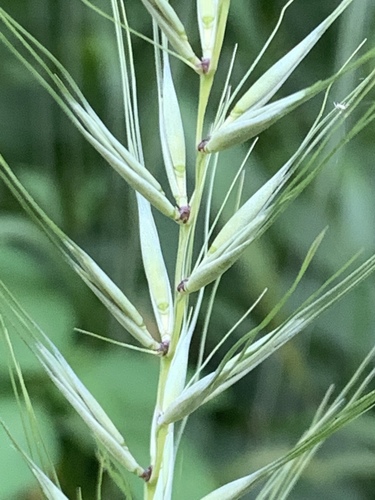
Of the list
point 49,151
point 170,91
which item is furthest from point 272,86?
point 49,151

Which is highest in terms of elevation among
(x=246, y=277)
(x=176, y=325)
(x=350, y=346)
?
(x=176, y=325)

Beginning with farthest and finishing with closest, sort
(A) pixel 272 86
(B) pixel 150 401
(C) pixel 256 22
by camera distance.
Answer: (C) pixel 256 22, (B) pixel 150 401, (A) pixel 272 86

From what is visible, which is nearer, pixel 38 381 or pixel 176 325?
pixel 176 325

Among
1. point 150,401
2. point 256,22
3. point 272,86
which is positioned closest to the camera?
point 272,86

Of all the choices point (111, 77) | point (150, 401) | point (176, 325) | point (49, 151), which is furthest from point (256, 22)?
point (176, 325)

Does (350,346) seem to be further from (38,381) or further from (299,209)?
(38,381)

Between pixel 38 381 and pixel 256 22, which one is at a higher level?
pixel 256 22
